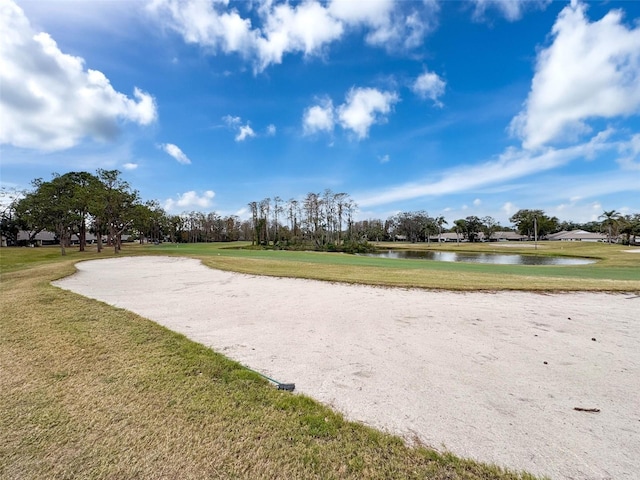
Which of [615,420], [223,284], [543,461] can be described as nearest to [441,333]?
[615,420]

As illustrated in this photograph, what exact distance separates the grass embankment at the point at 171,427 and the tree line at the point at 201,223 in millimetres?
35456

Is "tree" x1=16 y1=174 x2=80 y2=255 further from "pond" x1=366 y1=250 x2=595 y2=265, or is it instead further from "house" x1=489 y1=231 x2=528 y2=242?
"house" x1=489 y1=231 x2=528 y2=242

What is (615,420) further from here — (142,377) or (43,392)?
(43,392)

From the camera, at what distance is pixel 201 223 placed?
305 ft

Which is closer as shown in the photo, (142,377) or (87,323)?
(142,377)

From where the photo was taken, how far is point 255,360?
165 inches

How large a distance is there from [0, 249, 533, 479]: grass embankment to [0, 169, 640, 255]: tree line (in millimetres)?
35456

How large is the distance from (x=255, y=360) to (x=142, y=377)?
1.42 metres

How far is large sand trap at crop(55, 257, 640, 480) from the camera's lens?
2.53 meters

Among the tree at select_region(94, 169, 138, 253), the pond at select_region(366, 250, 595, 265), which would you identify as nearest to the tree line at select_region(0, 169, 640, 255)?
the tree at select_region(94, 169, 138, 253)

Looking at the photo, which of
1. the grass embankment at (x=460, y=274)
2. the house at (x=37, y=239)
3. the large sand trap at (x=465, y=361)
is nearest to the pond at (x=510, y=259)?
the grass embankment at (x=460, y=274)

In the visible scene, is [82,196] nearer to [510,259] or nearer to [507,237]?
[510,259]

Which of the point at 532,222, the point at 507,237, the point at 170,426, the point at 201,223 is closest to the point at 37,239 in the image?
the point at 201,223

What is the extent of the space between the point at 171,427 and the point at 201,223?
9819 centimetres
